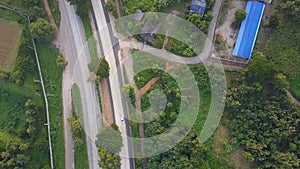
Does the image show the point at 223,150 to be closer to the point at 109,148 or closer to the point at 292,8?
the point at 109,148

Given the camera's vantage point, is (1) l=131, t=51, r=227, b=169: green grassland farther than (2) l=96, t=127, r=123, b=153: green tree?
Yes

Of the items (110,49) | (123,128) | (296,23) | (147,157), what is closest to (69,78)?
(110,49)

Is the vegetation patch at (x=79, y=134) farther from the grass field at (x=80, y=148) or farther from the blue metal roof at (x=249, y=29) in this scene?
the blue metal roof at (x=249, y=29)

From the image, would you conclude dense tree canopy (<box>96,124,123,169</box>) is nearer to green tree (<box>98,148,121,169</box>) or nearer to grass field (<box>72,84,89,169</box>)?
green tree (<box>98,148,121,169</box>)

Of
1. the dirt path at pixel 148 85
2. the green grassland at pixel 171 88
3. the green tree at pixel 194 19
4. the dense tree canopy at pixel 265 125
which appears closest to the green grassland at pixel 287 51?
the dense tree canopy at pixel 265 125

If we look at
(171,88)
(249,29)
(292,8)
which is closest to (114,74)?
(171,88)

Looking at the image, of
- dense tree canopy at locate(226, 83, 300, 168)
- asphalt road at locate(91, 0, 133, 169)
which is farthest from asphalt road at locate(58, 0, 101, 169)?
dense tree canopy at locate(226, 83, 300, 168)

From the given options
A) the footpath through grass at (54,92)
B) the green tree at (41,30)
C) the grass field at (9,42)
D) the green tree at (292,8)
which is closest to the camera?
the green tree at (292,8)
